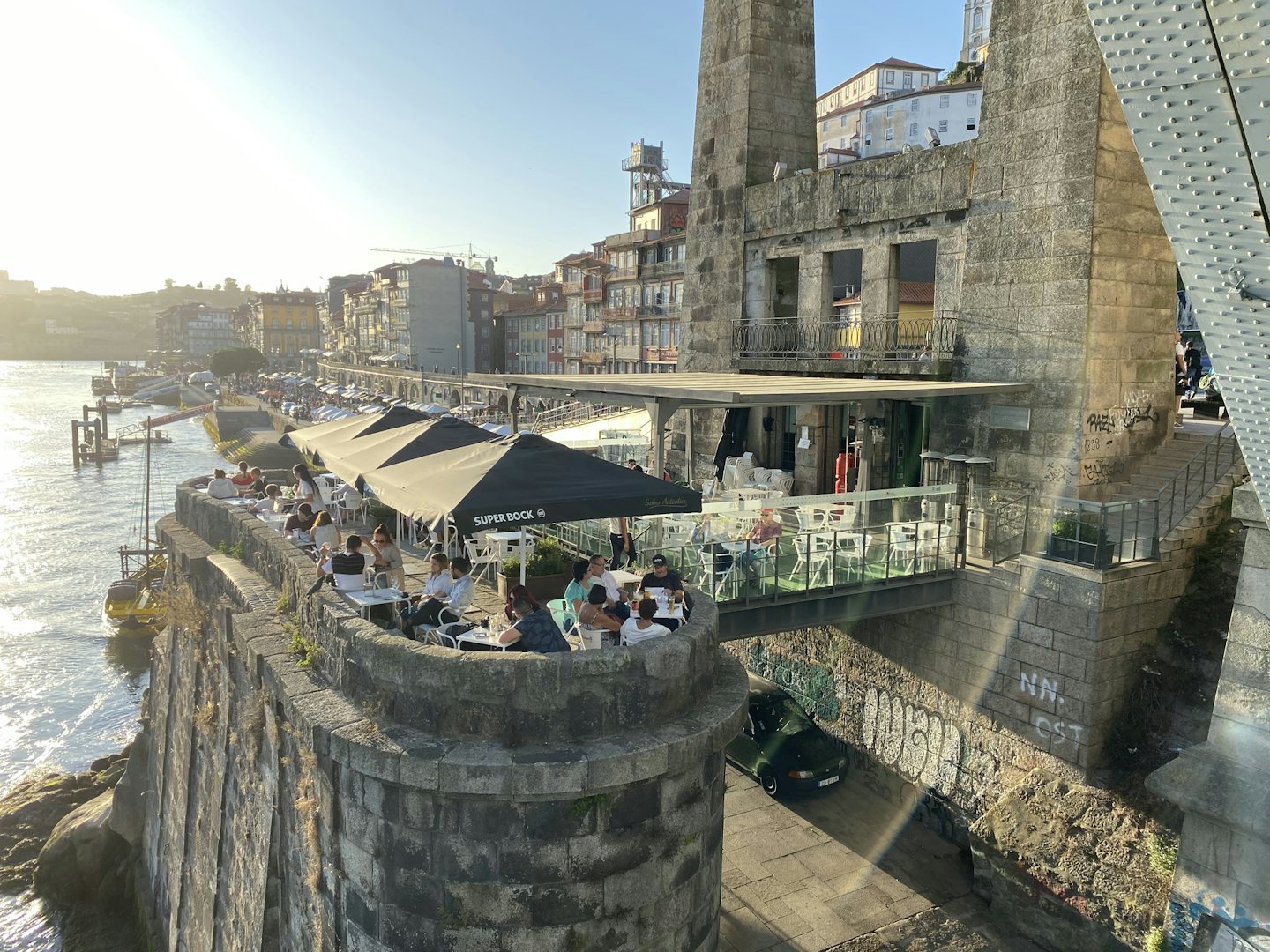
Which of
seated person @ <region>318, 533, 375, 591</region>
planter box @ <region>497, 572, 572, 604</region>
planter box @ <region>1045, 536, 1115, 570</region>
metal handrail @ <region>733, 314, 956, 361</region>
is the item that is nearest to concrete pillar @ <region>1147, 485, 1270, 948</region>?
planter box @ <region>1045, 536, 1115, 570</region>

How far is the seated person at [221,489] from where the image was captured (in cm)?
1598

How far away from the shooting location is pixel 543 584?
1134cm

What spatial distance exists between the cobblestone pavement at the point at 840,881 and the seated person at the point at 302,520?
7386 millimetres

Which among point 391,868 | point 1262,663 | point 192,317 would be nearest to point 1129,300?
point 1262,663

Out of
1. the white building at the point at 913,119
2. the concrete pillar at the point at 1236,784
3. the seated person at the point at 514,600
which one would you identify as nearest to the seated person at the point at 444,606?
the seated person at the point at 514,600

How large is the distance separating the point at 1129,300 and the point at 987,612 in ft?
16.8

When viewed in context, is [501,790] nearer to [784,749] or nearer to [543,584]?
[543,584]

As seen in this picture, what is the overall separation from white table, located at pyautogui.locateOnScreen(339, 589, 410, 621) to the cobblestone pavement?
5866mm

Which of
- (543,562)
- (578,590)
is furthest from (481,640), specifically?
(543,562)

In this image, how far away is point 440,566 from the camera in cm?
917

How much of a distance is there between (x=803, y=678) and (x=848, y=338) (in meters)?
6.77

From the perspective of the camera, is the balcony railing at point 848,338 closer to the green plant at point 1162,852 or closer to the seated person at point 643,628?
the green plant at point 1162,852

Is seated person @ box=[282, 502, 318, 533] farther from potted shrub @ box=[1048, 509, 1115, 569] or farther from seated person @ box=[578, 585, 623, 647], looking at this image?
potted shrub @ box=[1048, 509, 1115, 569]

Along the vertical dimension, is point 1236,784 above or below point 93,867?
above
